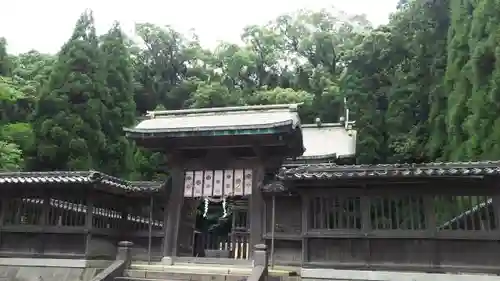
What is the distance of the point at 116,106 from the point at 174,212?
14.3 meters

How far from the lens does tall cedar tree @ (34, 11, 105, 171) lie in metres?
23.4

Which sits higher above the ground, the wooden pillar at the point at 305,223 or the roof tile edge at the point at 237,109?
the roof tile edge at the point at 237,109

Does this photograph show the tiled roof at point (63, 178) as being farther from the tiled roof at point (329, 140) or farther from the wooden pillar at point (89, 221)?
the tiled roof at point (329, 140)

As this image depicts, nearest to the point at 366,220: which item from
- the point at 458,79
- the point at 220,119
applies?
the point at 220,119

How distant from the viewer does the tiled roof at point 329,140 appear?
2825 cm

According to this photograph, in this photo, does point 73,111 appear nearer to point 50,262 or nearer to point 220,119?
point 220,119

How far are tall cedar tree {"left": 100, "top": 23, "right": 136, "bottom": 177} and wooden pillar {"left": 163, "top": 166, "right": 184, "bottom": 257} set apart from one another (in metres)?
10.6

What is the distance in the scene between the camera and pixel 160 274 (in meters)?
14.0

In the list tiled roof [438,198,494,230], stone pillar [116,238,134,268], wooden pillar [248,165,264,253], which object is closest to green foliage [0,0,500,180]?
tiled roof [438,198,494,230]

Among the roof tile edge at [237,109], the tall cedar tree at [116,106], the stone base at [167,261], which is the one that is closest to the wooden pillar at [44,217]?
the stone base at [167,261]

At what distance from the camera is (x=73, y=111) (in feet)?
82.2

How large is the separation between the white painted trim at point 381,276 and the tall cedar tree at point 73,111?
47.3 ft

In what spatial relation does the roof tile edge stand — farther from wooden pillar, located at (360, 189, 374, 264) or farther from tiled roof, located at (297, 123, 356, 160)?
tiled roof, located at (297, 123, 356, 160)

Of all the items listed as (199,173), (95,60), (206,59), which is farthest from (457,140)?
(206,59)
